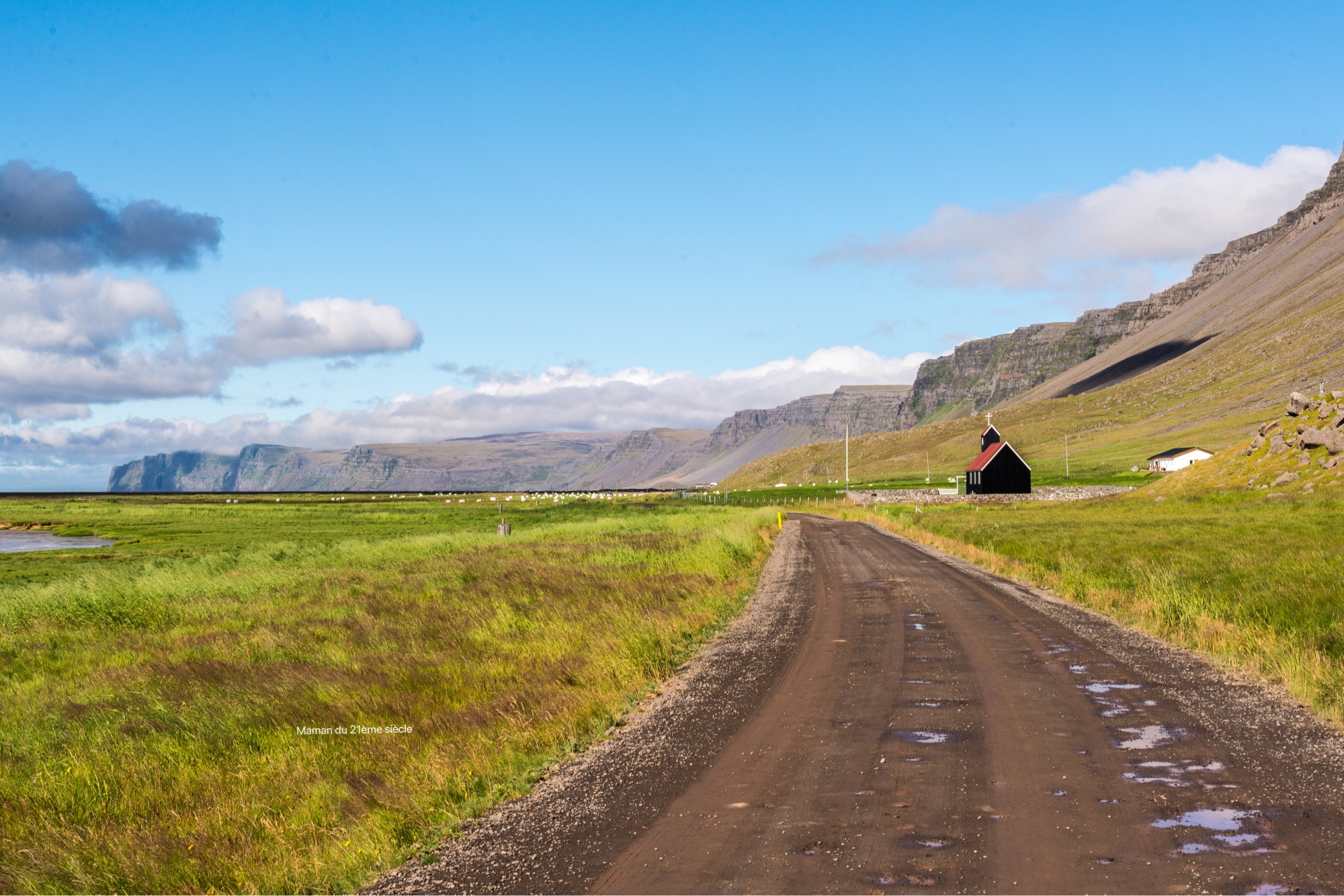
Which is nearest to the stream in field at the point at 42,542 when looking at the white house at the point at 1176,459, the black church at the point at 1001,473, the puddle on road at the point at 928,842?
the puddle on road at the point at 928,842

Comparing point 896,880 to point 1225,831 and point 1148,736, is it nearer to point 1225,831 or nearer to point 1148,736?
point 1225,831

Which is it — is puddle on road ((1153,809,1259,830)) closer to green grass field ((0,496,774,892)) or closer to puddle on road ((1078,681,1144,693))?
puddle on road ((1078,681,1144,693))

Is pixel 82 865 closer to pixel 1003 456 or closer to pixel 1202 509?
pixel 1202 509

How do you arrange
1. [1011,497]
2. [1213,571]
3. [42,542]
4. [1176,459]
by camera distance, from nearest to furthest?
[1213,571] < [42,542] < [1011,497] < [1176,459]

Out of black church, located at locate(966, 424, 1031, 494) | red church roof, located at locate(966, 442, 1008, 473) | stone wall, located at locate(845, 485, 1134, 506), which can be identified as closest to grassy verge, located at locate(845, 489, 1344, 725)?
stone wall, located at locate(845, 485, 1134, 506)

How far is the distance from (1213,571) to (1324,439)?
47.2m

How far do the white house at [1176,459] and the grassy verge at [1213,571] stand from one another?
272ft

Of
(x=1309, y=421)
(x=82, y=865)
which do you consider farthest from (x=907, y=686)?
(x=1309, y=421)

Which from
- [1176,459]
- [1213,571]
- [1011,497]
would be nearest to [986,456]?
[1011,497]

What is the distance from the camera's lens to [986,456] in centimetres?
10131

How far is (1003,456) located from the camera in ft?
331

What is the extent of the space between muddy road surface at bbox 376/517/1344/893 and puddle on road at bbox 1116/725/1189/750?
0.03 m

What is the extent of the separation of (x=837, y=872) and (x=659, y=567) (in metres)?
23.4

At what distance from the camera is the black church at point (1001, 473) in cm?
9969
